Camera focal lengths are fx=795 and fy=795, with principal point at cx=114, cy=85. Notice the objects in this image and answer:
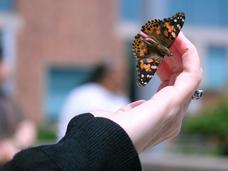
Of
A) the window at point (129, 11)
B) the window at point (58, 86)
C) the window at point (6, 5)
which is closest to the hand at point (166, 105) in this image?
the window at point (58, 86)

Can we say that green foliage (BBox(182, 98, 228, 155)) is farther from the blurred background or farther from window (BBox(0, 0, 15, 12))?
window (BBox(0, 0, 15, 12))

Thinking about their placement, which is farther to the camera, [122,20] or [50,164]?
[122,20]

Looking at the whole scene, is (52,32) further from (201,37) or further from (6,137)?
(6,137)

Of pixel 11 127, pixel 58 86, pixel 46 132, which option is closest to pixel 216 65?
pixel 58 86

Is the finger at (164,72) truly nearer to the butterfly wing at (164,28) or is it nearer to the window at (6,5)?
the butterfly wing at (164,28)

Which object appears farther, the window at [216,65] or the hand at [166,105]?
the window at [216,65]

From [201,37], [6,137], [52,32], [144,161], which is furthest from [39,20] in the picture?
[6,137]
